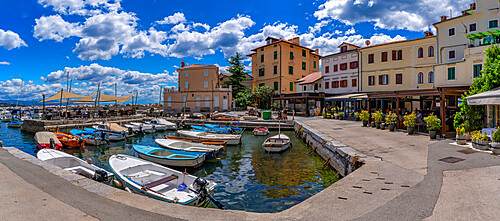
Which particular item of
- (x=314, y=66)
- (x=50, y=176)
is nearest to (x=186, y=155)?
(x=50, y=176)

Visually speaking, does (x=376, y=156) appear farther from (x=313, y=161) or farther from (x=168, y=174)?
(x=168, y=174)

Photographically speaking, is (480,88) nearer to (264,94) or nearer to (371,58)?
(371,58)

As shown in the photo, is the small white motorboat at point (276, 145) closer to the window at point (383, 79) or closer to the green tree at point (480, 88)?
the green tree at point (480, 88)

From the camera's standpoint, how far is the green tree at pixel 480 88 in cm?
1280

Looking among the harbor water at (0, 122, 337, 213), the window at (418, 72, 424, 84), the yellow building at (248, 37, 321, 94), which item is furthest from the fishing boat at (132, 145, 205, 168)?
the yellow building at (248, 37, 321, 94)

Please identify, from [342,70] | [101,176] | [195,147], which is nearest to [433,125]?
[195,147]

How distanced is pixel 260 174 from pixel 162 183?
5.51 metres

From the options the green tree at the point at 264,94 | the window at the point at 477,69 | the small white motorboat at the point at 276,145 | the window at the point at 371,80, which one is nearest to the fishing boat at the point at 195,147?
the small white motorboat at the point at 276,145

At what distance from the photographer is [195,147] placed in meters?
17.5

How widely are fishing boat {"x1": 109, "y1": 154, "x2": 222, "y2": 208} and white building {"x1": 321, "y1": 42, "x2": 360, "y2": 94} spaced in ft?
111

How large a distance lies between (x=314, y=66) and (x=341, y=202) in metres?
56.4

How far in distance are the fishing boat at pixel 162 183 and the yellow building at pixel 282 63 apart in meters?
42.5

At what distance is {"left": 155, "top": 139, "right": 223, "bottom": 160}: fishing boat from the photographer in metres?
15.9

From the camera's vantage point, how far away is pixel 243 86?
55.9 m
